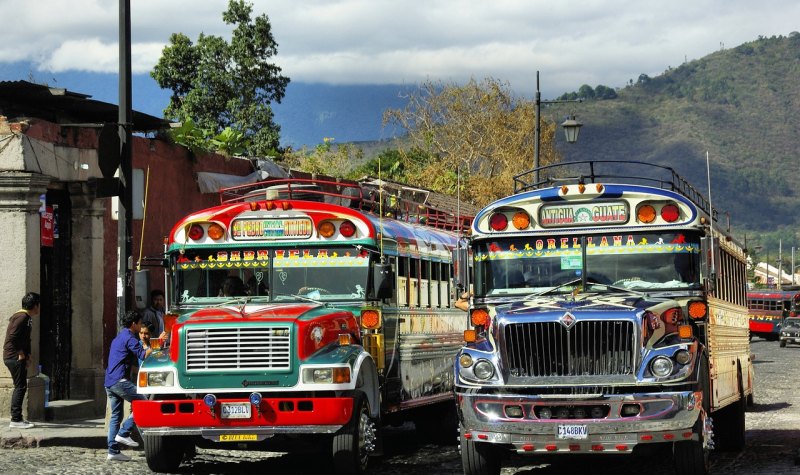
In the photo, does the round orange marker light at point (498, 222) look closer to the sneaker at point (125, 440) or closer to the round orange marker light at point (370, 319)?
the round orange marker light at point (370, 319)

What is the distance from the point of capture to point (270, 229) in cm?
1394

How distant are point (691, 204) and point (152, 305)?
884 cm

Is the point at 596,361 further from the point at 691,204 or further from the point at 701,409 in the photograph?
the point at 691,204

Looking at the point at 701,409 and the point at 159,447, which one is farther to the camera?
the point at 159,447

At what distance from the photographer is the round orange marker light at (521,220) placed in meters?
12.6

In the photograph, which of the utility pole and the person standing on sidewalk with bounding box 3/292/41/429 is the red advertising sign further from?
the utility pole

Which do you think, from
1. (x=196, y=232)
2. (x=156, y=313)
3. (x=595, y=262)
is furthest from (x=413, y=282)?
(x=595, y=262)

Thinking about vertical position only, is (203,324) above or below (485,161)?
below

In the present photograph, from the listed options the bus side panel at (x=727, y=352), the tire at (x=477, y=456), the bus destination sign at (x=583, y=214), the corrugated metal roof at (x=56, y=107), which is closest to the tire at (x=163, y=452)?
the tire at (x=477, y=456)

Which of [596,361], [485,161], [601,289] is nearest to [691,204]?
[601,289]

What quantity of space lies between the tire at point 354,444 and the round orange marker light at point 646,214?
10.6ft

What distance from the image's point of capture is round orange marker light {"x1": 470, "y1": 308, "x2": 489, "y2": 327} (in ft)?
39.8

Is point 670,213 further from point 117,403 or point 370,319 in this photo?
point 117,403

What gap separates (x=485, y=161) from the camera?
200 feet
